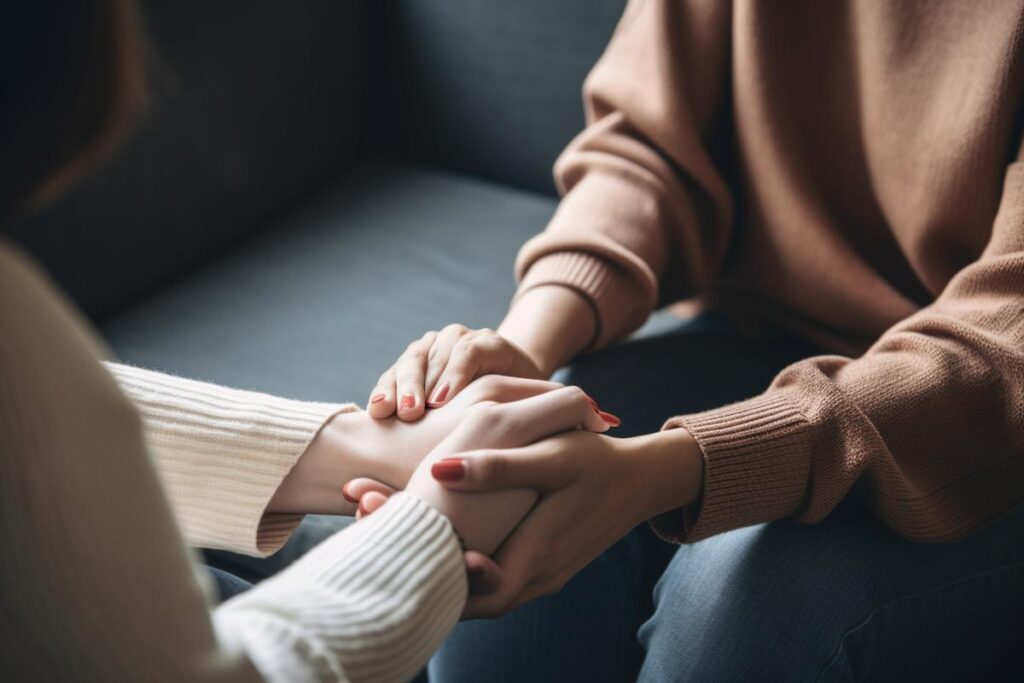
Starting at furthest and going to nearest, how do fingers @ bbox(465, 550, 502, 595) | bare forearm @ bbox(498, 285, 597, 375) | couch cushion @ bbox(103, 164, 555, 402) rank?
couch cushion @ bbox(103, 164, 555, 402) < bare forearm @ bbox(498, 285, 597, 375) < fingers @ bbox(465, 550, 502, 595)

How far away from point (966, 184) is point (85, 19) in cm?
75

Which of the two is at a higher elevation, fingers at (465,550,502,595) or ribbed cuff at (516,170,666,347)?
ribbed cuff at (516,170,666,347)

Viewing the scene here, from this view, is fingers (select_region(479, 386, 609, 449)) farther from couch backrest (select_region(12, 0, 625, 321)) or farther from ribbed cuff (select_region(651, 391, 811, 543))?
couch backrest (select_region(12, 0, 625, 321))

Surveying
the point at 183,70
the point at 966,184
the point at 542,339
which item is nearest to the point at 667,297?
the point at 542,339

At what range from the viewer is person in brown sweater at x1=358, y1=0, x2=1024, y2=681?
2.41 ft

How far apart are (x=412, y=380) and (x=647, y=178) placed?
0.37m

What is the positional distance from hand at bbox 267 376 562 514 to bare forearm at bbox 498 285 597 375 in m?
0.11

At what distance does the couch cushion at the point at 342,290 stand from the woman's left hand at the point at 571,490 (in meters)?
0.39

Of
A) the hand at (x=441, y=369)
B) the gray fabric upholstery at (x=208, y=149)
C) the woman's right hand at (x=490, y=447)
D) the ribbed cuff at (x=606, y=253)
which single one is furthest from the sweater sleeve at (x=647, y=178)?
the gray fabric upholstery at (x=208, y=149)

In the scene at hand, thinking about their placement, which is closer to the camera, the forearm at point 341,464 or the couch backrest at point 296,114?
the forearm at point 341,464

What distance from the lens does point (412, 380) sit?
32.6 inches

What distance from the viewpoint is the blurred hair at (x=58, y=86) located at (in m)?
0.40

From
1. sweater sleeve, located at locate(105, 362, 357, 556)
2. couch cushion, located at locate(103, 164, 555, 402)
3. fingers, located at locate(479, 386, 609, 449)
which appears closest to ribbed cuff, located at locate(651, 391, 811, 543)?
fingers, located at locate(479, 386, 609, 449)

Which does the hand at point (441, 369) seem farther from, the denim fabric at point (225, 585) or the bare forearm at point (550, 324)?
the denim fabric at point (225, 585)
